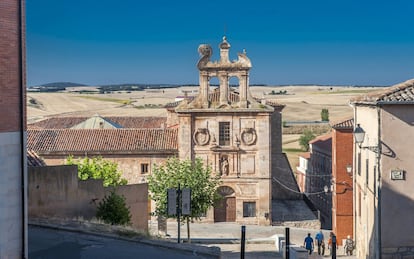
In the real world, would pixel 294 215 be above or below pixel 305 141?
below

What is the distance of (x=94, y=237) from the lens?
810 inches

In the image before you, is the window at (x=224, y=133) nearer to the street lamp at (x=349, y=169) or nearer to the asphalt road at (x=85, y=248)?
the street lamp at (x=349, y=169)

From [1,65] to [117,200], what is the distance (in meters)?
12.3

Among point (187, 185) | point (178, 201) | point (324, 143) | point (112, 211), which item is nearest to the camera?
point (178, 201)

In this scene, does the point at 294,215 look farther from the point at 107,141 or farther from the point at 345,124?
the point at 107,141

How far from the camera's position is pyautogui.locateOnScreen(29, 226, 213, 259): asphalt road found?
59.4 feet

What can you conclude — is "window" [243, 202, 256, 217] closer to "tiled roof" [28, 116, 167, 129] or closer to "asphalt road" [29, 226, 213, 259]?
"tiled roof" [28, 116, 167, 129]

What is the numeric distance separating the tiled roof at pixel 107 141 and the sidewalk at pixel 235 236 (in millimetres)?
7050

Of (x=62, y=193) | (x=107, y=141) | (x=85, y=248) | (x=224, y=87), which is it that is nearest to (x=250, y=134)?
(x=224, y=87)

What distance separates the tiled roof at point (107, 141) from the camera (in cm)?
5107

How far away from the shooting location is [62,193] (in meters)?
24.6

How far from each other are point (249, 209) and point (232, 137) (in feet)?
15.9

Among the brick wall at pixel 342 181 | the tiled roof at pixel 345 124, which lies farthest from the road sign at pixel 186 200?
the tiled roof at pixel 345 124

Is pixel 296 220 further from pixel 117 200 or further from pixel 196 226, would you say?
pixel 117 200
